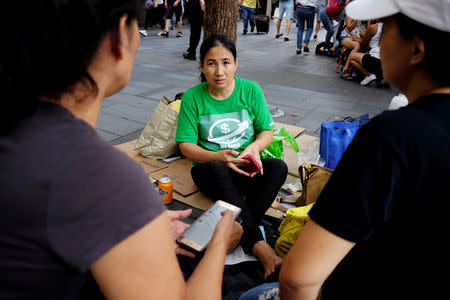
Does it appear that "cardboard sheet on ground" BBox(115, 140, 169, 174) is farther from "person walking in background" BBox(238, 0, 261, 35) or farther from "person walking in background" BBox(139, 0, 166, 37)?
"person walking in background" BBox(238, 0, 261, 35)

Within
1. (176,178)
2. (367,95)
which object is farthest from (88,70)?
(367,95)

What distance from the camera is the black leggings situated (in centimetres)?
242

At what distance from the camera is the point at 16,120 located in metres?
0.68

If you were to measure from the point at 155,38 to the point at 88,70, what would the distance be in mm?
11657

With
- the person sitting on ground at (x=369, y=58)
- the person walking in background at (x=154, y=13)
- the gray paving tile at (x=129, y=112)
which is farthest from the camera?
the person walking in background at (x=154, y=13)

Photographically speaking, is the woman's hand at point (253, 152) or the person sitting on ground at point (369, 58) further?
the person sitting on ground at point (369, 58)

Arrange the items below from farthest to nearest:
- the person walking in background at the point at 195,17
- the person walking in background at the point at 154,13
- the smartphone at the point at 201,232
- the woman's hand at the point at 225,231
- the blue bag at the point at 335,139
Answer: the person walking in background at the point at 154,13 < the person walking in background at the point at 195,17 < the blue bag at the point at 335,139 < the smartphone at the point at 201,232 < the woman's hand at the point at 225,231

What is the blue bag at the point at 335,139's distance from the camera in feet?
9.66

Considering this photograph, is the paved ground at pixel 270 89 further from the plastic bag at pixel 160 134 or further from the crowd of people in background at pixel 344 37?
the plastic bag at pixel 160 134

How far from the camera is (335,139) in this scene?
296 centimetres

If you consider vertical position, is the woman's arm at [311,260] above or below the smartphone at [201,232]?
above

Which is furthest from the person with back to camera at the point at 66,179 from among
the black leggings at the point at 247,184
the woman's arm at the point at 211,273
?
the black leggings at the point at 247,184

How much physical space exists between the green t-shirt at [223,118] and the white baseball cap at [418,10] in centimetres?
174

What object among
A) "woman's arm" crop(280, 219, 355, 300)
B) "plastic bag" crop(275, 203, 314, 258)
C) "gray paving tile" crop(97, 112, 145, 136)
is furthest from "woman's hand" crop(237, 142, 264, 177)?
"gray paving tile" crop(97, 112, 145, 136)
